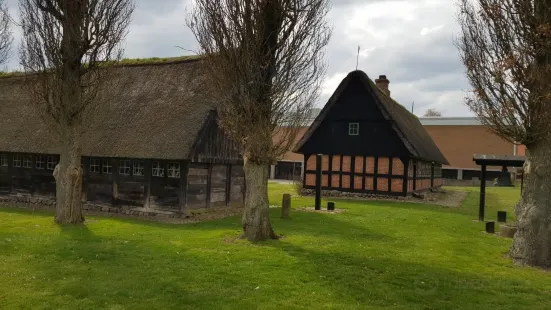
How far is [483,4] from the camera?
31.4 feet

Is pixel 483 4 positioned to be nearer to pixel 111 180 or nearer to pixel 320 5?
pixel 320 5

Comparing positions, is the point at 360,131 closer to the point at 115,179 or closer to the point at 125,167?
the point at 125,167

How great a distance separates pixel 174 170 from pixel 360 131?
11.7 meters

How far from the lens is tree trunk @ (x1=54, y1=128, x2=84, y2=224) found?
13.0 m

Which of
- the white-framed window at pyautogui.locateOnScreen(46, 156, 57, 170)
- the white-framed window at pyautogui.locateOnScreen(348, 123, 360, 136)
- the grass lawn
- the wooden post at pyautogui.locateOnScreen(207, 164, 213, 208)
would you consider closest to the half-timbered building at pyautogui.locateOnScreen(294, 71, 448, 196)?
the white-framed window at pyautogui.locateOnScreen(348, 123, 360, 136)

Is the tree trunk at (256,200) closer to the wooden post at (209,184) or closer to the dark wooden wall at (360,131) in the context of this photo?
the wooden post at (209,184)

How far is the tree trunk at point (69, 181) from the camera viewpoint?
1295cm

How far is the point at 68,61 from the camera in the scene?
12.7m

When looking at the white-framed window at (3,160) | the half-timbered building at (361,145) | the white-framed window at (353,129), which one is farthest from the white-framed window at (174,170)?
the white-framed window at (353,129)

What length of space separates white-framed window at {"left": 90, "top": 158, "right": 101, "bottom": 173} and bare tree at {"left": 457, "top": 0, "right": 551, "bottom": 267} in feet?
44.3

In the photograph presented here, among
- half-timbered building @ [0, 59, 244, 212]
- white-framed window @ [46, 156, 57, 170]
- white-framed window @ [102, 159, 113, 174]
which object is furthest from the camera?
white-framed window @ [46, 156, 57, 170]

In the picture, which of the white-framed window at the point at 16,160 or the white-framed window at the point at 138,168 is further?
the white-framed window at the point at 16,160

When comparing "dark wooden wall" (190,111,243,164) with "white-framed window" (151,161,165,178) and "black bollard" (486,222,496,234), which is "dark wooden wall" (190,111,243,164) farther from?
"black bollard" (486,222,496,234)

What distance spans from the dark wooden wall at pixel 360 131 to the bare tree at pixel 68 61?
13759 mm
